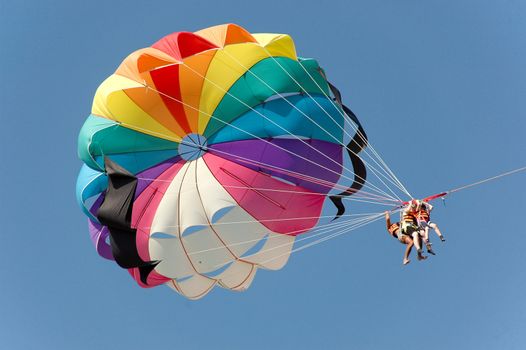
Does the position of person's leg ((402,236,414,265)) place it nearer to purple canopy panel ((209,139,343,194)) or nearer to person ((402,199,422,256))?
person ((402,199,422,256))

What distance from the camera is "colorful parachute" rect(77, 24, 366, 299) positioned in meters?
14.0

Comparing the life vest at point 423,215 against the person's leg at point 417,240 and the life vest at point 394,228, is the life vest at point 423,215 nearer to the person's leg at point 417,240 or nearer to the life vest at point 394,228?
the person's leg at point 417,240

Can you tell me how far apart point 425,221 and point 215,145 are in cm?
362

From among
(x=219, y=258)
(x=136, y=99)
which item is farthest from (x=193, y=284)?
(x=136, y=99)

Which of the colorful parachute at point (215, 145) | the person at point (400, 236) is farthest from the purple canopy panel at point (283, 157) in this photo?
the person at point (400, 236)

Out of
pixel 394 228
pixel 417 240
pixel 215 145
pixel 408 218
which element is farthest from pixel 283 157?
pixel 417 240

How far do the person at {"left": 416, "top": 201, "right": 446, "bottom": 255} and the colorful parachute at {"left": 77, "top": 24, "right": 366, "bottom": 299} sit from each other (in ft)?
6.41

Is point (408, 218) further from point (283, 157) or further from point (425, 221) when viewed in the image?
point (283, 157)

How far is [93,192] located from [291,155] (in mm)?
3135

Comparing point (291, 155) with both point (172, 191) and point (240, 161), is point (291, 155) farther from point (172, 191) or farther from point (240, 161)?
point (172, 191)

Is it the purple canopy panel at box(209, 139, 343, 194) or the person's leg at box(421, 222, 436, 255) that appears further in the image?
the purple canopy panel at box(209, 139, 343, 194)

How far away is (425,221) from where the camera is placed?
12.7 metres

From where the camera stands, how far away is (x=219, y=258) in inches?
580

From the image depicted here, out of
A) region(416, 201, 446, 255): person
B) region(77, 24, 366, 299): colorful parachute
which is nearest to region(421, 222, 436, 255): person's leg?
region(416, 201, 446, 255): person
